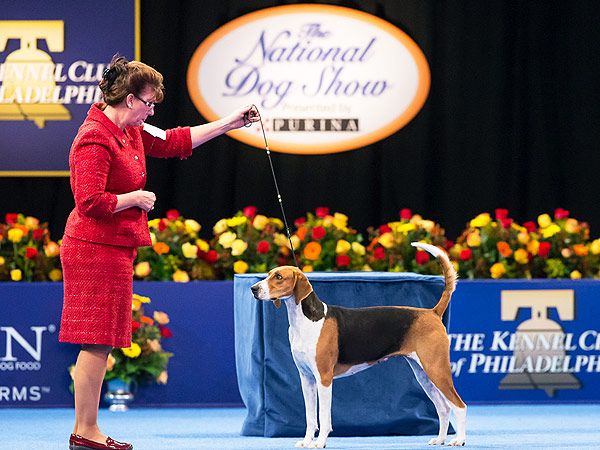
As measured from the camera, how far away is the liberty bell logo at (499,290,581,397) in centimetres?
573

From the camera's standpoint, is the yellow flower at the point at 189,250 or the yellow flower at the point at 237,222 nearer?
the yellow flower at the point at 189,250

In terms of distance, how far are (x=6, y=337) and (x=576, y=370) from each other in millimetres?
3214

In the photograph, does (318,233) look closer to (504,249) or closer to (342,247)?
(342,247)

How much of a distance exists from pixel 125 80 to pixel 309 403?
1474 mm

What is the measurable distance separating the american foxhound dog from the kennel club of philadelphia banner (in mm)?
3531

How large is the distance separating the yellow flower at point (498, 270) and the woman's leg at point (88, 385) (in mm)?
2973

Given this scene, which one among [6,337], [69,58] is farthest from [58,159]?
[6,337]

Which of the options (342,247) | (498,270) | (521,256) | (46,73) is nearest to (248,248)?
(342,247)

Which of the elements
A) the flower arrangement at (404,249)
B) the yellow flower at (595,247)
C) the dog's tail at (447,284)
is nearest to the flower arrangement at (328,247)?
the flower arrangement at (404,249)

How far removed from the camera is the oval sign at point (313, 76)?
705 cm

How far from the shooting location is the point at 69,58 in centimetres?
712

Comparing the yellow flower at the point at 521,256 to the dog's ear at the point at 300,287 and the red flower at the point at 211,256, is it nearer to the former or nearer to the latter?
the red flower at the point at 211,256

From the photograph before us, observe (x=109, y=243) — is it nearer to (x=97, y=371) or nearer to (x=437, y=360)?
(x=97, y=371)

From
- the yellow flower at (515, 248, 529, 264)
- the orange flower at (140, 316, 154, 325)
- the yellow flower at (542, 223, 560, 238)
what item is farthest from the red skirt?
the yellow flower at (542, 223, 560, 238)
